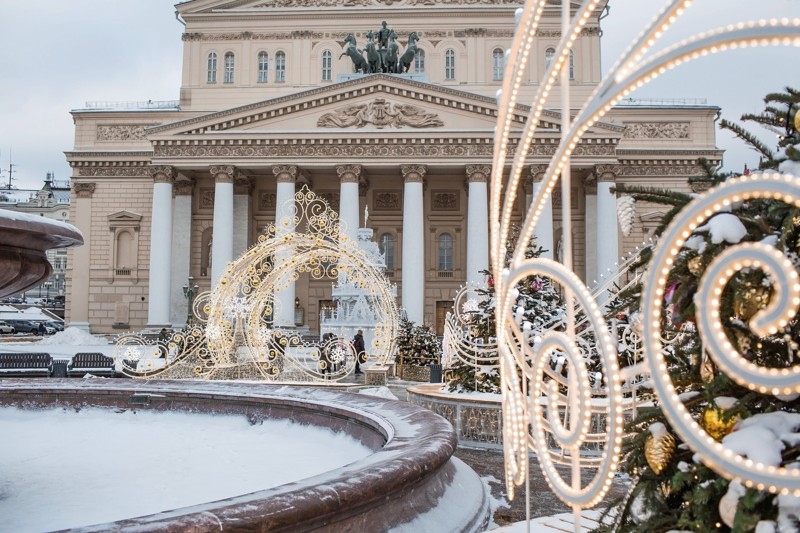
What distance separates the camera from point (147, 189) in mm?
39094

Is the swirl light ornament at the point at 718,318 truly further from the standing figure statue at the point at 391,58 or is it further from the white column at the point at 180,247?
the white column at the point at 180,247

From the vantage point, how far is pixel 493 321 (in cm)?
1186

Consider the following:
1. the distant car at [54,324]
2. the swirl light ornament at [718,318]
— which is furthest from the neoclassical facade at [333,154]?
the swirl light ornament at [718,318]

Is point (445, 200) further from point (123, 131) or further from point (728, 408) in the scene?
point (728, 408)

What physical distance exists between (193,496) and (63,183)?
10643cm

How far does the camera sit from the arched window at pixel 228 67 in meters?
41.9

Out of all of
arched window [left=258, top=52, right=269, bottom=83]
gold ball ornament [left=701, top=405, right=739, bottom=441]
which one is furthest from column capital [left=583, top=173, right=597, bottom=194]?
gold ball ornament [left=701, top=405, right=739, bottom=441]

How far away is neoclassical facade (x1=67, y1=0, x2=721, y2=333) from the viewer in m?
33.7

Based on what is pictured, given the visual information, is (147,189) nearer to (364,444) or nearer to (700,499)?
(364,444)

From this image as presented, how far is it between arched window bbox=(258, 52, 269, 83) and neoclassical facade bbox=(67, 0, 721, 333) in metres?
0.09

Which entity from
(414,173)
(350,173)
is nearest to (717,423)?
(414,173)

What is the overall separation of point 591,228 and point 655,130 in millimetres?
6360

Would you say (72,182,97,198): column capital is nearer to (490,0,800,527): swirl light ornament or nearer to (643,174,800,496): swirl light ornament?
(490,0,800,527): swirl light ornament

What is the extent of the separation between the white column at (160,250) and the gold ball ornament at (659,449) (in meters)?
34.3
